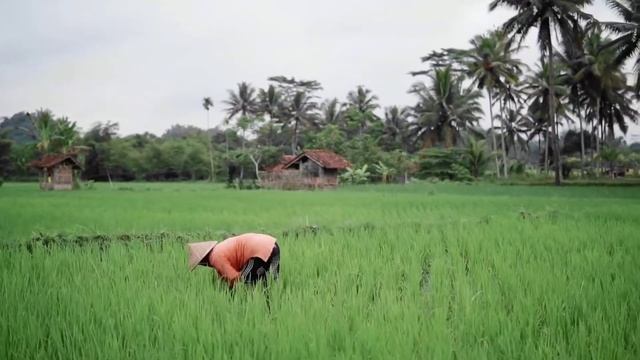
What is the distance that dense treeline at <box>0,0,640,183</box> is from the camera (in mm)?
19250

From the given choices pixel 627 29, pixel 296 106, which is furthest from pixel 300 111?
pixel 627 29

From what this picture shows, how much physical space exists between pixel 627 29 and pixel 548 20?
320cm

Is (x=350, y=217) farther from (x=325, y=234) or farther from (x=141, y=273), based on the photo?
(x=141, y=273)

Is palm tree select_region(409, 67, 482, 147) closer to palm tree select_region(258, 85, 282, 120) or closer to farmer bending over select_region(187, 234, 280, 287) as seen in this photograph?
palm tree select_region(258, 85, 282, 120)

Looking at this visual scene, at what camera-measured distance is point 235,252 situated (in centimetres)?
305

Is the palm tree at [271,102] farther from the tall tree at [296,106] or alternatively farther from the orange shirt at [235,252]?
the orange shirt at [235,252]

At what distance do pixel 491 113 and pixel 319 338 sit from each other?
79.3 feet

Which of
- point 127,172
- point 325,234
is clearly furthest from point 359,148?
point 325,234

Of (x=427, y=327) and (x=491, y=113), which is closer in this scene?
(x=427, y=327)

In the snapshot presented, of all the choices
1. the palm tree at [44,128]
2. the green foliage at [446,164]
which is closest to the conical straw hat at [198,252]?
the green foliage at [446,164]

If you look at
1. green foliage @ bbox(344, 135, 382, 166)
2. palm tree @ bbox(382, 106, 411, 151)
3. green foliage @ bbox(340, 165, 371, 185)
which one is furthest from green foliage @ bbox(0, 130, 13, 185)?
palm tree @ bbox(382, 106, 411, 151)

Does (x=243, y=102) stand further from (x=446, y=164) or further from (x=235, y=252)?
(x=235, y=252)

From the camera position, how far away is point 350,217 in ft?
28.8

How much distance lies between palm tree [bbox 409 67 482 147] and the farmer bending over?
84.7 ft
